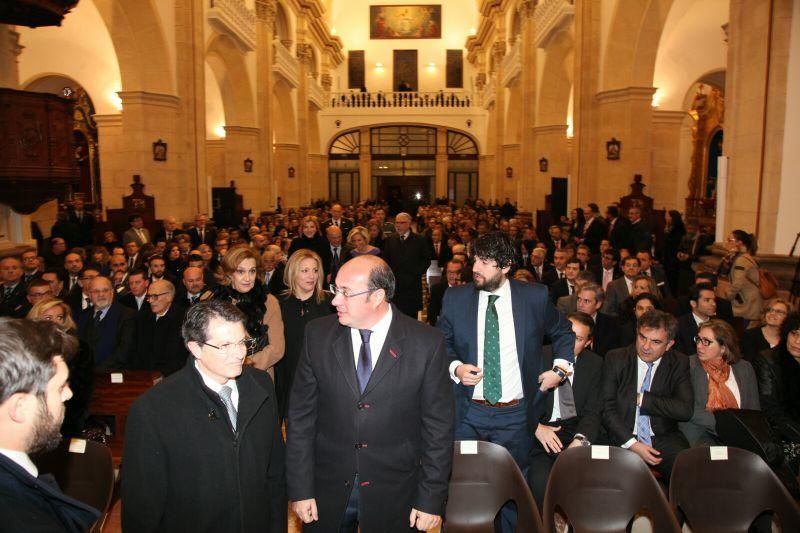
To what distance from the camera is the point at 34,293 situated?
5.95 m

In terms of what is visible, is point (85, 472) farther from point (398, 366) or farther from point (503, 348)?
point (503, 348)

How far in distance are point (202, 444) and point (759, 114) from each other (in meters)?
8.02

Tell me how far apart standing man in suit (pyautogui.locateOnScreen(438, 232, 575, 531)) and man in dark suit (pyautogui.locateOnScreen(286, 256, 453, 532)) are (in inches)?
33.1

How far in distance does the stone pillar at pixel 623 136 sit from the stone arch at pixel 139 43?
357 inches

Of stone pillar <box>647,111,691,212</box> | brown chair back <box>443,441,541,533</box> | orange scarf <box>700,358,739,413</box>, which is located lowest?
brown chair back <box>443,441,541,533</box>

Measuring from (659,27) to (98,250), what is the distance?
35.9 ft

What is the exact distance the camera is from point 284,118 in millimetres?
25969

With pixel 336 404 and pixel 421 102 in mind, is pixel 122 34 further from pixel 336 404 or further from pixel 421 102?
pixel 421 102

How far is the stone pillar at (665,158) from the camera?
1511cm

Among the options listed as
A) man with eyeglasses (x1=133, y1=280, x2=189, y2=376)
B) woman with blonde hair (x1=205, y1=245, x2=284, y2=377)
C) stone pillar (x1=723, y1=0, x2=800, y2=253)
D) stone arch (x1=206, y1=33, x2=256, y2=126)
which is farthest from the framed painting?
woman with blonde hair (x1=205, y1=245, x2=284, y2=377)

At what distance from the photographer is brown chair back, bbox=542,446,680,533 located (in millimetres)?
3678

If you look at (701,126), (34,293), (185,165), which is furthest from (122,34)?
(701,126)

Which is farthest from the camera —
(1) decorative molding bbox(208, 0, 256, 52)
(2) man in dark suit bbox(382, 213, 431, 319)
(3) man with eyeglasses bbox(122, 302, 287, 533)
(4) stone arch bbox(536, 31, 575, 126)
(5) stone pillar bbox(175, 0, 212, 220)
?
(4) stone arch bbox(536, 31, 575, 126)

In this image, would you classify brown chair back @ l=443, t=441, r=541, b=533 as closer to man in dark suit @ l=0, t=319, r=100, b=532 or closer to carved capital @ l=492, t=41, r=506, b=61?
man in dark suit @ l=0, t=319, r=100, b=532
